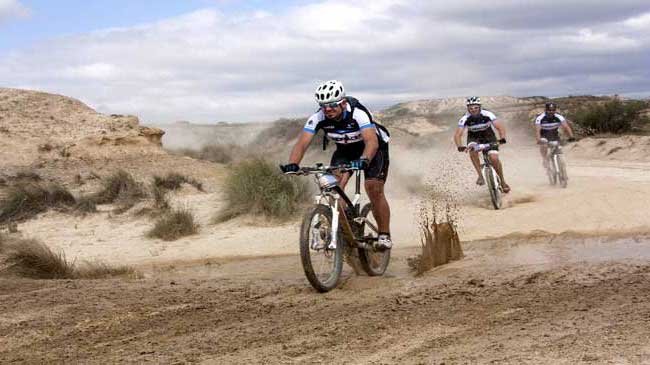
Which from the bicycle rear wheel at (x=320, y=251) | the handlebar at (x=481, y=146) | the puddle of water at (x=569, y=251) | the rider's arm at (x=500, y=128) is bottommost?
the puddle of water at (x=569, y=251)

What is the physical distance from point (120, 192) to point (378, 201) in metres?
11.5

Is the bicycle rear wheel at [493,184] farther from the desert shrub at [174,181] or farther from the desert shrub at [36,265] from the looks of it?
the desert shrub at [174,181]

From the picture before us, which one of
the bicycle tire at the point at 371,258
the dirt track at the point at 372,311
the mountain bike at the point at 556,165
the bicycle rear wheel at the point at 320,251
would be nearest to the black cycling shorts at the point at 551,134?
the mountain bike at the point at 556,165

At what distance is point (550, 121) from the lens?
17453mm

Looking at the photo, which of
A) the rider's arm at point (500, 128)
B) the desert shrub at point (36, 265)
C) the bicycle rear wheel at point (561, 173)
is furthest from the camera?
the bicycle rear wheel at point (561, 173)

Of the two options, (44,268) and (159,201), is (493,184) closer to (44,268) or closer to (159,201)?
(159,201)

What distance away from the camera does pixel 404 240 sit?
1282 centimetres

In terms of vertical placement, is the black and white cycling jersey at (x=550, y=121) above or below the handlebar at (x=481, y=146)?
above

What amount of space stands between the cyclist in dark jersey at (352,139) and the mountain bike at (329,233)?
0.20m

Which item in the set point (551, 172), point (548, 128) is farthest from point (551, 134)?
point (551, 172)

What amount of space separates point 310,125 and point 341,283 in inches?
65.3

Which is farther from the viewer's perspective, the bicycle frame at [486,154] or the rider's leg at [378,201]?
the bicycle frame at [486,154]

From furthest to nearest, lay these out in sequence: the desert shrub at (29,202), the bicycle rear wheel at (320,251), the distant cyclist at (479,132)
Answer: the desert shrub at (29,202), the distant cyclist at (479,132), the bicycle rear wheel at (320,251)

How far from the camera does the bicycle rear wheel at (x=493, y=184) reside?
14320mm
